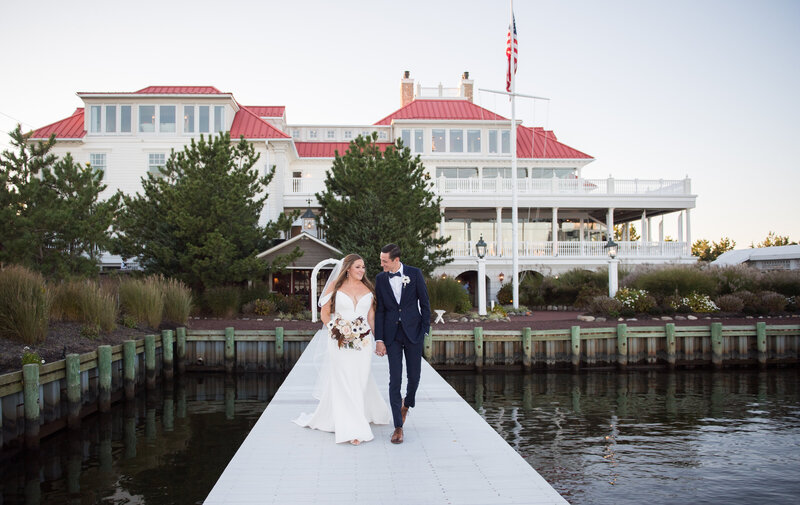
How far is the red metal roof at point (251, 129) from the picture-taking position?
38719 millimetres

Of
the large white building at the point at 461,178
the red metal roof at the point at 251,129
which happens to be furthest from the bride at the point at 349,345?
the red metal roof at the point at 251,129

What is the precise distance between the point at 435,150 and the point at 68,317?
29840 millimetres

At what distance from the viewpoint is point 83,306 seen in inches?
653

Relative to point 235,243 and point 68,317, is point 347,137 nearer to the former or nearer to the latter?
point 235,243

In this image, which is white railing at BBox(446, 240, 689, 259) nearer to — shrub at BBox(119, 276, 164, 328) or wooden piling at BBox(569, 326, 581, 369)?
wooden piling at BBox(569, 326, 581, 369)

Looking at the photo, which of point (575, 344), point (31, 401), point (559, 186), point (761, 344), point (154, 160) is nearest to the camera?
point (31, 401)

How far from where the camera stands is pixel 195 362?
2031cm

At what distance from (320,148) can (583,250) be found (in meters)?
18.9

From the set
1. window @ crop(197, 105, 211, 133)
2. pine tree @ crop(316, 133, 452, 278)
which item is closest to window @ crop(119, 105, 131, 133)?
window @ crop(197, 105, 211, 133)

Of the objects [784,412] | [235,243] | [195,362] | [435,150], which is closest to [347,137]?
[435,150]

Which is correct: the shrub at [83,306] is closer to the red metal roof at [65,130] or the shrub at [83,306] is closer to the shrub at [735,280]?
the shrub at [735,280]

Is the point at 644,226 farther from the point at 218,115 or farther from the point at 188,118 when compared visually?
the point at 188,118

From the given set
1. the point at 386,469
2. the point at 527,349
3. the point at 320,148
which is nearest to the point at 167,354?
the point at 527,349

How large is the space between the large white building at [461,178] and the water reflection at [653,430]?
56.2 feet
